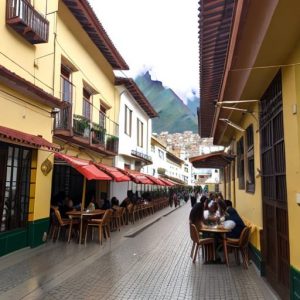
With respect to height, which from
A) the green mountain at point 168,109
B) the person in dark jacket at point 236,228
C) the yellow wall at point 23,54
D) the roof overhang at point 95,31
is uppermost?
the green mountain at point 168,109

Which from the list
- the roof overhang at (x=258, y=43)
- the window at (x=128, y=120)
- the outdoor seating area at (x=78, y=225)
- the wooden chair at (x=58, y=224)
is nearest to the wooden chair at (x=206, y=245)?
the roof overhang at (x=258, y=43)

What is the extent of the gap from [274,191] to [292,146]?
1595mm

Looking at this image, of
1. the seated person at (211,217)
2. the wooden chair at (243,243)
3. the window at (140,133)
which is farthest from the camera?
the window at (140,133)

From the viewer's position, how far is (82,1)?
13969 mm

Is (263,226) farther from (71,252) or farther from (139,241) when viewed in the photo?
(139,241)

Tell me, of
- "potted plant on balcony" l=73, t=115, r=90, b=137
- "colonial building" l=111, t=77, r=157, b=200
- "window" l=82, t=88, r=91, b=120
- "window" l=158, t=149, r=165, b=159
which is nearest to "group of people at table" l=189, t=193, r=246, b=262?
"potted plant on balcony" l=73, t=115, r=90, b=137

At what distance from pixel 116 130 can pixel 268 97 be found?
15195mm

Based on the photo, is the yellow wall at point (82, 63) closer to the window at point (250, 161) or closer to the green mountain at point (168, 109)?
the window at point (250, 161)

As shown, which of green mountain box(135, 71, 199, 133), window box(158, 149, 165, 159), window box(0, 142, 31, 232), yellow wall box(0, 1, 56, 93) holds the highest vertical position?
green mountain box(135, 71, 199, 133)

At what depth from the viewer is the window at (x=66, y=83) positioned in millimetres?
14180

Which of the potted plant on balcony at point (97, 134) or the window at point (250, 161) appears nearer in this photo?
the window at point (250, 161)

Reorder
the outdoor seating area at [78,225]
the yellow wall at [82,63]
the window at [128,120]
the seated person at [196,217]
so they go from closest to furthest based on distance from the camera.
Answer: the seated person at [196,217] → the outdoor seating area at [78,225] → the yellow wall at [82,63] → the window at [128,120]

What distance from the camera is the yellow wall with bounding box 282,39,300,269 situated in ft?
15.8

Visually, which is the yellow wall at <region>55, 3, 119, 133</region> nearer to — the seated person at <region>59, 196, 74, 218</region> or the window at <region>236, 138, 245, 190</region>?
the seated person at <region>59, 196, 74, 218</region>
